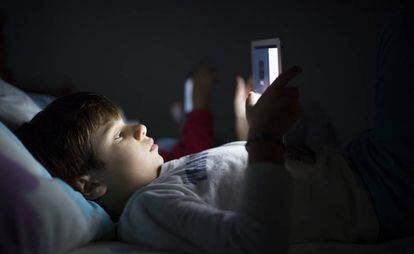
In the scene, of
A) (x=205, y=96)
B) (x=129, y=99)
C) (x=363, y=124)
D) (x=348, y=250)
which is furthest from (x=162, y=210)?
(x=129, y=99)

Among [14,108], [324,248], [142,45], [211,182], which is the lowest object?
[324,248]

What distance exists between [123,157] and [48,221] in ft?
0.74

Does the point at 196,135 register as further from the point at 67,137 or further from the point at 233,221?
the point at 233,221

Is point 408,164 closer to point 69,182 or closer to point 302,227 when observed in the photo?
point 302,227

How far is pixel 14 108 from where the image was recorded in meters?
1.04

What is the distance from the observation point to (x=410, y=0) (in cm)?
118

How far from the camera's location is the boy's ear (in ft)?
2.70

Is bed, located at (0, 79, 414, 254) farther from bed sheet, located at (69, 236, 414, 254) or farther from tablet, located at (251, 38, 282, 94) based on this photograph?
tablet, located at (251, 38, 282, 94)

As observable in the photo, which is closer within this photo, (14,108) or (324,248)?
(324,248)

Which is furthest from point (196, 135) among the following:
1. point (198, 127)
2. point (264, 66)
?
point (264, 66)

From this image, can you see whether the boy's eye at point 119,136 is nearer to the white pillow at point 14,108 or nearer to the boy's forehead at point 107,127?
the boy's forehead at point 107,127

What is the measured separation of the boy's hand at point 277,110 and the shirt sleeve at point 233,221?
2.6 inches

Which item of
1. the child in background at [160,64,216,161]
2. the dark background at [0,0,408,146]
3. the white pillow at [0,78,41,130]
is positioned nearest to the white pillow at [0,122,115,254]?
the white pillow at [0,78,41,130]

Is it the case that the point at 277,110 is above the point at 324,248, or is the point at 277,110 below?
above
